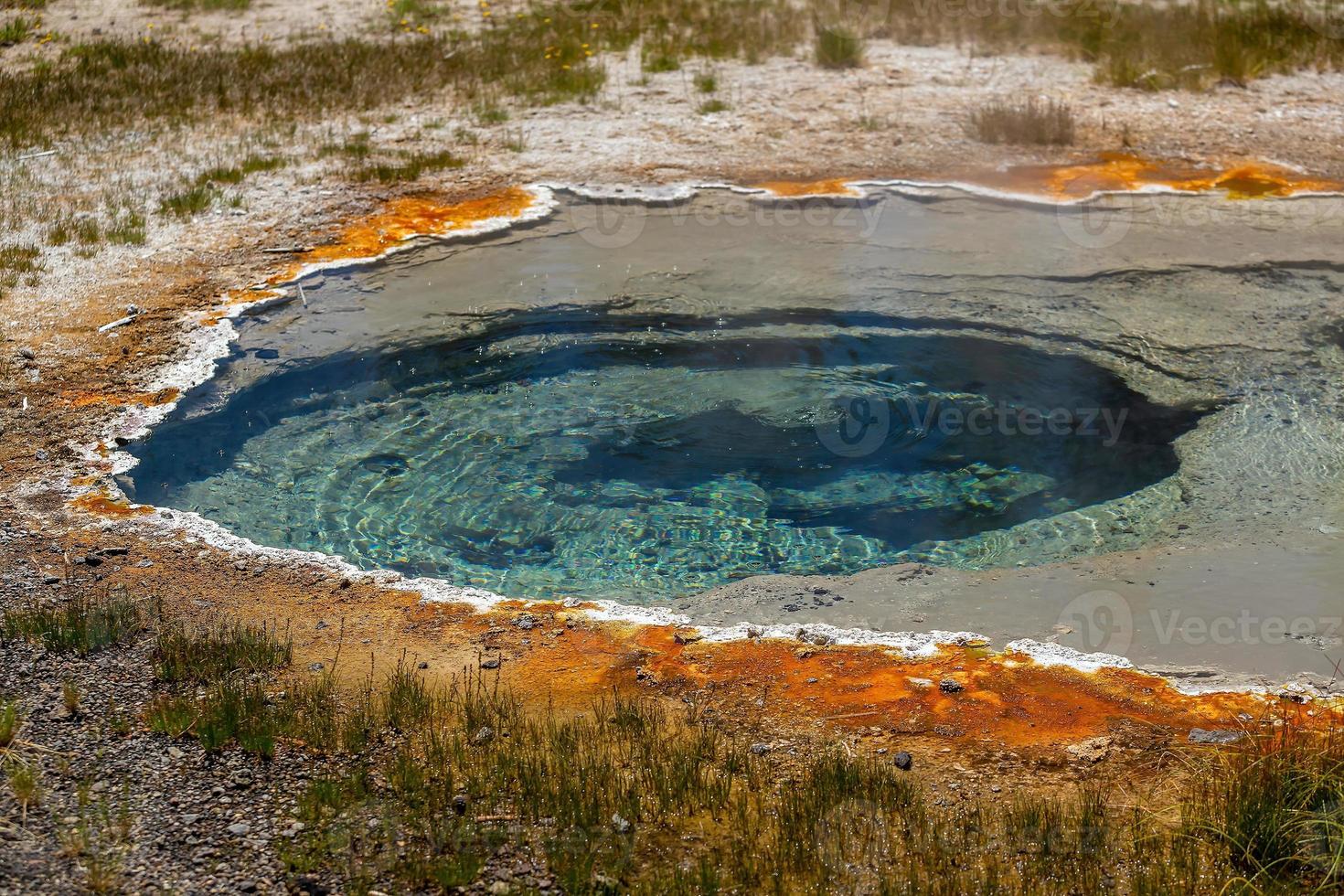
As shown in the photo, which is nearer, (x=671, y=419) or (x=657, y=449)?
(x=657, y=449)

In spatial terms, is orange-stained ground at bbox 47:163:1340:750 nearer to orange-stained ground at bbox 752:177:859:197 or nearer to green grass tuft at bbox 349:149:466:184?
green grass tuft at bbox 349:149:466:184

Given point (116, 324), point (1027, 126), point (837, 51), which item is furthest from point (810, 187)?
point (116, 324)

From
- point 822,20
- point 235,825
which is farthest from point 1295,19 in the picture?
point 235,825

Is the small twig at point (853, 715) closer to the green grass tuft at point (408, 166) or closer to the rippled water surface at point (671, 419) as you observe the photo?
the rippled water surface at point (671, 419)

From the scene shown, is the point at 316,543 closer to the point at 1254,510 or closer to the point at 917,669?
the point at 917,669

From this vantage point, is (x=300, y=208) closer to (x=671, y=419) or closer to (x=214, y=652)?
(x=671, y=419)

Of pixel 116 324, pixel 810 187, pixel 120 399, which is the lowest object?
pixel 120 399
